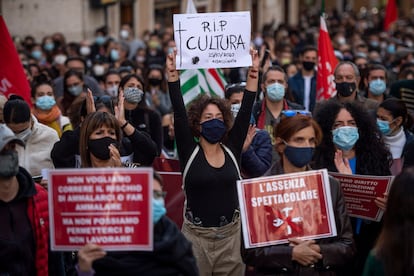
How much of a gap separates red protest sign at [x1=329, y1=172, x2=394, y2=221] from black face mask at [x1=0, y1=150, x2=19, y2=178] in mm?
1976

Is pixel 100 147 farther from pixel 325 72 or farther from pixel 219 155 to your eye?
pixel 325 72

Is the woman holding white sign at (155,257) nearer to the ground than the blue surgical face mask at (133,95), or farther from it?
nearer to the ground

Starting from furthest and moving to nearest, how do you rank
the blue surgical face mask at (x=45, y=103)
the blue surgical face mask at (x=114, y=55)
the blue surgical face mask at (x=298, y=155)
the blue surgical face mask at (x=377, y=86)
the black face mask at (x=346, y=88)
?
the blue surgical face mask at (x=114, y=55) → the blue surgical face mask at (x=377, y=86) → the blue surgical face mask at (x=45, y=103) → the black face mask at (x=346, y=88) → the blue surgical face mask at (x=298, y=155)

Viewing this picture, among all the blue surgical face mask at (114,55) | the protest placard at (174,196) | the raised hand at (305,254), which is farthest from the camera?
the blue surgical face mask at (114,55)

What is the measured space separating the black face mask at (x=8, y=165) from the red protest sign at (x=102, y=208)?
0.71ft

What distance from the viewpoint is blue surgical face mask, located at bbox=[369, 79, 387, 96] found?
29.4 ft

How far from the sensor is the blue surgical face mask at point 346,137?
5.72 m

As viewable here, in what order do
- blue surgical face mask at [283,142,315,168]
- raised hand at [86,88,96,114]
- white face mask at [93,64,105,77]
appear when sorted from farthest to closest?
white face mask at [93,64,105,77], raised hand at [86,88,96,114], blue surgical face mask at [283,142,315,168]

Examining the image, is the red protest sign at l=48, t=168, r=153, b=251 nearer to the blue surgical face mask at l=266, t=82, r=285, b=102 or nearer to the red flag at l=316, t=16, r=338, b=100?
the blue surgical face mask at l=266, t=82, r=285, b=102

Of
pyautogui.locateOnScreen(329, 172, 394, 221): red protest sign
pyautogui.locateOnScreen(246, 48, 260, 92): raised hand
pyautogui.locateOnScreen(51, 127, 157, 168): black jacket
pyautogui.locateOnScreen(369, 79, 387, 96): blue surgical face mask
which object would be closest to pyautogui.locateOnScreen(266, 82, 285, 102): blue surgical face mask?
pyautogui.locateOnScreen(51, 127, 157, 168): black jacket

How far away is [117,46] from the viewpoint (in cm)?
1641

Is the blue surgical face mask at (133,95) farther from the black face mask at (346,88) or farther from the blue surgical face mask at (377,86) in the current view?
the blue surgical face mask at (377,86)

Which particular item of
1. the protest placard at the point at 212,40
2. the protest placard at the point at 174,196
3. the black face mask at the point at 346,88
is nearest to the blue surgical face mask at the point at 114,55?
the black face mask at the point at 346,88

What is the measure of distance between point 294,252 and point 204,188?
897 mm
